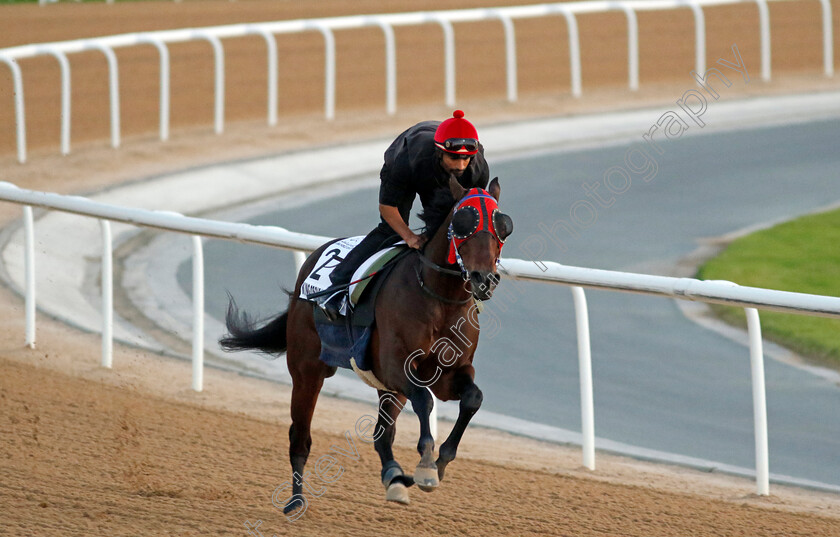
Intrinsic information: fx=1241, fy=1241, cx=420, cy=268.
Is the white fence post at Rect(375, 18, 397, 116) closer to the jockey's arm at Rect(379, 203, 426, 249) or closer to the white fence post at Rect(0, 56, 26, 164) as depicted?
the white fence post at Rect(0, 56, 26, 164)

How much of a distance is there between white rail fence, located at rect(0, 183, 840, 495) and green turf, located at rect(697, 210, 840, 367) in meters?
2.84

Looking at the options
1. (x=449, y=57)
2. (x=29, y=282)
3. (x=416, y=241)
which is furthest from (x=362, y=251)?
(x=449, y=57)

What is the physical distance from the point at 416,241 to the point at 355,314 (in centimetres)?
45

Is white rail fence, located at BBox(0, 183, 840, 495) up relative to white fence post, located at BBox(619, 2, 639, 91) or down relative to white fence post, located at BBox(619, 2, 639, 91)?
down

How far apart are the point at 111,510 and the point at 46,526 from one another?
13.4 inches

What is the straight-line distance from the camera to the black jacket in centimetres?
482

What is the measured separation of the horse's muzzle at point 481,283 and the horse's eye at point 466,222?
0.15m

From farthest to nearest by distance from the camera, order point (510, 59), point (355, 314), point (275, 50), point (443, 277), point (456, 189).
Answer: point (510, 59) → point (275, 50) → point (355, 314) → point (443, 277) → point (456, 189)

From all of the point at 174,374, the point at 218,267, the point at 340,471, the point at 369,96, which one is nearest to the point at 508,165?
the point at 369,96

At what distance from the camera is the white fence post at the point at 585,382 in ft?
19.6

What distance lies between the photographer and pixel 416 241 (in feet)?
15.9

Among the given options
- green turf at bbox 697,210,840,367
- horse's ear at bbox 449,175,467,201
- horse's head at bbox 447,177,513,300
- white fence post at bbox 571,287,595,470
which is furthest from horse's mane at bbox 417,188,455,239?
green turf at bbox 697,210,840,367

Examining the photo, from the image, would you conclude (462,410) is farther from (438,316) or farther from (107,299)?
(107,299)

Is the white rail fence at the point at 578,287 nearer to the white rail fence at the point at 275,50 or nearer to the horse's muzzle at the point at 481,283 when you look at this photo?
the horse's muzzle at the point at 481,283
